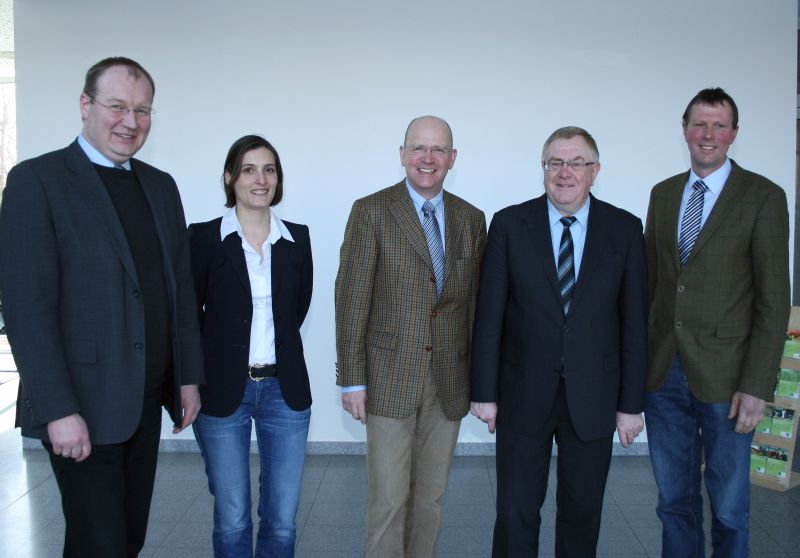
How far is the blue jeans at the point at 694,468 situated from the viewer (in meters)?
2.40

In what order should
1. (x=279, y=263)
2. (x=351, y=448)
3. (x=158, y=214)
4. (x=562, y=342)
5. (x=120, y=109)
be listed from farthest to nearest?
(x=351, y=448) → (x=279, y=263) → (x=562, y=342) → (x=158, y=214) → (x=120, y=109)

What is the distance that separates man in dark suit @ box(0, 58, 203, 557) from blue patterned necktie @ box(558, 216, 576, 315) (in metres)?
1.33

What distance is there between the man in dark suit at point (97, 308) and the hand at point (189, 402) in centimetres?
4

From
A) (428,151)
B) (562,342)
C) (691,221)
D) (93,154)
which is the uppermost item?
(428,151)

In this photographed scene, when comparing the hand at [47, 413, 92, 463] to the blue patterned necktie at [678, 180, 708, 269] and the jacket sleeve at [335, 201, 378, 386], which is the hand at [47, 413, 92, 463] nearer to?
the jacket sleeve at [335, 201, 378, 386]

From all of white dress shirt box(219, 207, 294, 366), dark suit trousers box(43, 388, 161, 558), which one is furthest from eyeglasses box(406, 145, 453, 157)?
dark suit trousers box(43, 388, 161, 558)

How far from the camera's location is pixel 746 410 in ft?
7.64

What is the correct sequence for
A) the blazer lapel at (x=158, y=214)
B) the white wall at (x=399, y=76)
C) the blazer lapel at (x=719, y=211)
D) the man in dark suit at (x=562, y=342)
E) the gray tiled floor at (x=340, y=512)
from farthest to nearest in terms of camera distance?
1. the white wall at (x=399, y=76)
2. the gray tiled floor at (x=340, y=512)
3. the blazer lapel at (x=719, y=211)
4. the man in dark suit at (x=562, y=342)
5. the blazer lapel at (x=158, y=214)

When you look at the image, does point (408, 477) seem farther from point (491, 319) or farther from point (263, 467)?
point (491, 319)

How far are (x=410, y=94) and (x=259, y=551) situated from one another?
9.98 feet

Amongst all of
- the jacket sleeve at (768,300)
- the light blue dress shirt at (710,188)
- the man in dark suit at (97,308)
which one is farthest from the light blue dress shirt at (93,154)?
the jacket sleeve at (768,300)

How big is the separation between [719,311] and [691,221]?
14.0 inches

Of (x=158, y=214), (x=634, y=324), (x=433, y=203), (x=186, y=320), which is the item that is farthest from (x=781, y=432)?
(x=158, y=214)

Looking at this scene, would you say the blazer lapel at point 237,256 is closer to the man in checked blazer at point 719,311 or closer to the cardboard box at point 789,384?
the man in checked blazer at point 719,311
